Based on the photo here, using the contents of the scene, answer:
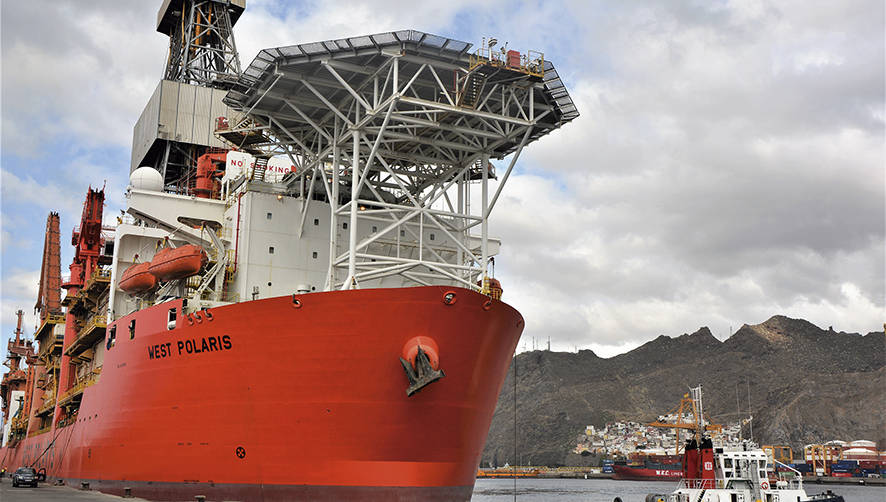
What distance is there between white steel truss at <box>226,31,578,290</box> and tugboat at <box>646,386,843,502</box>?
932cm

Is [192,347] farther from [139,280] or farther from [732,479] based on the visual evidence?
Result: [732,479]

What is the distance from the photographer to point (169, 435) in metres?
23.5

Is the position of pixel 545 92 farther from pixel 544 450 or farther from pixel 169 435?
pixel 544 450

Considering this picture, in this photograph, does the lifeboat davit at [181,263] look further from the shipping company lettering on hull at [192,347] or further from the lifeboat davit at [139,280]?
the shipping company lettering on hull at [192,347]

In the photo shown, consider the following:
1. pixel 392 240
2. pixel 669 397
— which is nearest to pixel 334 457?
pixel 392 240

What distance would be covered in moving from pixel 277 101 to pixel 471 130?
254 inches

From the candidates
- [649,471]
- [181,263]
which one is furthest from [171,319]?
[649,471]

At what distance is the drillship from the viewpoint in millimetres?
20312

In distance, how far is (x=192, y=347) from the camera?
22797mm

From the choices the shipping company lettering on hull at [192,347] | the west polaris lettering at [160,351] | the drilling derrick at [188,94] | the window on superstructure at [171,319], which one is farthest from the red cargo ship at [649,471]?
the window on superstructure at [171,319]

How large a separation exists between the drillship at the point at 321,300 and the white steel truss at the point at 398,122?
0.27 ft

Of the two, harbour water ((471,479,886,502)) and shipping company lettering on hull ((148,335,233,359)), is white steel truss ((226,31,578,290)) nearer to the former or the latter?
shipping company lettering on hull ((148,335,233,359))

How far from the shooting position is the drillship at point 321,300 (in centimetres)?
2031

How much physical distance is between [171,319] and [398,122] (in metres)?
9.14
